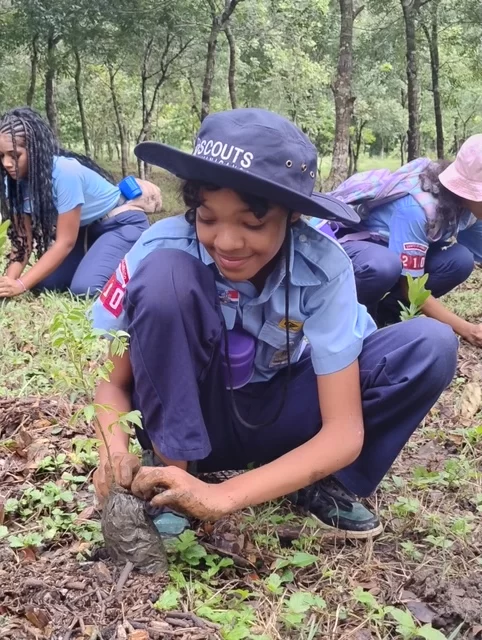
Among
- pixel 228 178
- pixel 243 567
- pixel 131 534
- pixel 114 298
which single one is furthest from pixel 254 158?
pixel 243 567

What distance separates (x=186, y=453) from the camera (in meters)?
1.58

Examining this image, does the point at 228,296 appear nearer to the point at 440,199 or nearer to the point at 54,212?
the point at 440,199

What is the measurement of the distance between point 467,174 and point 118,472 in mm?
2408

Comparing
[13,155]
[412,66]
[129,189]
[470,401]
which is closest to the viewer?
[470,401]

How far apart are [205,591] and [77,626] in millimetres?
298

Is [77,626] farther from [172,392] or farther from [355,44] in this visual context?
[355,44]

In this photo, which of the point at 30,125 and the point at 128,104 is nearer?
the point at 30,125

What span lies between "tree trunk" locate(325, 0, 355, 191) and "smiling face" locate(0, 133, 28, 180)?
5.82 m

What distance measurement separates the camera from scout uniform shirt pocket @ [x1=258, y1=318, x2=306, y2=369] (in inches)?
69.2

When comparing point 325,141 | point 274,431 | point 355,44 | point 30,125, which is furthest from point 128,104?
point 274,431

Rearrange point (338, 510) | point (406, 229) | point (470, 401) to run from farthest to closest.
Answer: point (406, 229) < point (470, 401) < point (338, 510)

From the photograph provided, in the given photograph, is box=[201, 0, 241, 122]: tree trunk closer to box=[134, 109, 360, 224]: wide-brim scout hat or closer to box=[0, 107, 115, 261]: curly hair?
box=[0, 107, 115, 261]: curly hair

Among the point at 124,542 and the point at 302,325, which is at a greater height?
the point at 302,325

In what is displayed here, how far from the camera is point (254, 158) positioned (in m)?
1.42
